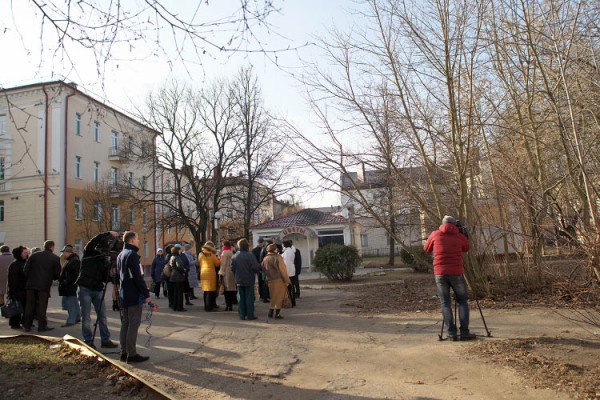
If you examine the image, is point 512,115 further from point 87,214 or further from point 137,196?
point 87,214

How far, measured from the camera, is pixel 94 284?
272 inches

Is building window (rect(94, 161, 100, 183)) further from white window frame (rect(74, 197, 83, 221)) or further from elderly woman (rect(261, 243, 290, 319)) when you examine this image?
elderly woman (rect(261, 243, 290, 319))

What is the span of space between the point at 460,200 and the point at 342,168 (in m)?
2.79

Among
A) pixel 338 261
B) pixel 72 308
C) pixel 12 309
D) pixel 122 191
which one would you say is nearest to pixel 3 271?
pixel 12 309

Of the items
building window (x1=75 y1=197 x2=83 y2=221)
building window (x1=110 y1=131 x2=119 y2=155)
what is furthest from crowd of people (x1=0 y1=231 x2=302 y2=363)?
building window (x1=110 y1=131 x2=119 y2=155)

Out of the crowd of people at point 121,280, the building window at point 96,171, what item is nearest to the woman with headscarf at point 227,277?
the crowd of people at point 121,280

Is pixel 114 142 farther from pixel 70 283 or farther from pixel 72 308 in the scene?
pixel 70 283

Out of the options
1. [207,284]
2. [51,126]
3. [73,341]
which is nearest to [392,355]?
[73,341]

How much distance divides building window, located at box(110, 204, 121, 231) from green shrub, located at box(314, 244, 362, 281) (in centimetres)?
1639

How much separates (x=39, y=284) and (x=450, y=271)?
7438 millimetres

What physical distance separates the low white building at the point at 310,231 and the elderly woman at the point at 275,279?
1776 cm

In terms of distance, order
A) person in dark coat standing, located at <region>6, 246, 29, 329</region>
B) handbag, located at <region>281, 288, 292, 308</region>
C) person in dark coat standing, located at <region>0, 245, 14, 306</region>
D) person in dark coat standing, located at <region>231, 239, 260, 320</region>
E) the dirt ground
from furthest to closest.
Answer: handbag, located at <region>281, 288, 292, 308</region> → person in dark coat standing, located at <region>0, 245, 14, 306</region> → person in dark coat standing, located at <region>231, 239, 260, 320</region> → person in dark coat standing, located at <region>6, 246, 29, 329</region> → the dirt ground

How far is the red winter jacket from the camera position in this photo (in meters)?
6.64

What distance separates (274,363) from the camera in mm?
5742
